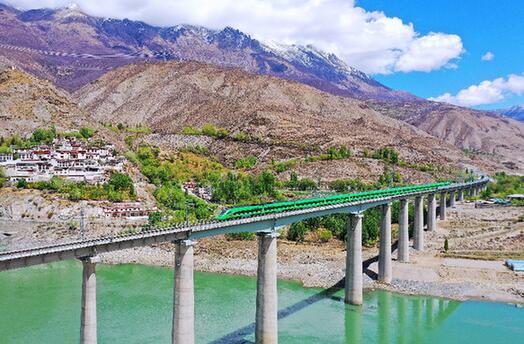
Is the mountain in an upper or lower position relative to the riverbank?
upper

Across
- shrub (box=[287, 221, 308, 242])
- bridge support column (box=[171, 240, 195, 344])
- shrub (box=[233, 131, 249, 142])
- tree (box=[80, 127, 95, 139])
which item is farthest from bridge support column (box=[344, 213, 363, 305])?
shrub (box=[233, 131, 249, 142])

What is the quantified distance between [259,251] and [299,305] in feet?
38.5

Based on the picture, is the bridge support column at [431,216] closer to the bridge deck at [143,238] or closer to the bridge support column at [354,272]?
the bridge support column at [354,272]

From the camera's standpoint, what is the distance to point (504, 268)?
53.1m

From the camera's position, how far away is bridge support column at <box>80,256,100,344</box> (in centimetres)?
2353

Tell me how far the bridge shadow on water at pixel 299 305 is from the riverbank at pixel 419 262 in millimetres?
600

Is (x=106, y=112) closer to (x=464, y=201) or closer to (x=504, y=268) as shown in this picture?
(x=464, y=201)

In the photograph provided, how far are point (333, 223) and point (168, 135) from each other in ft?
A: 309

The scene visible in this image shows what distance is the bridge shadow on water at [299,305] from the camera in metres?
34.6

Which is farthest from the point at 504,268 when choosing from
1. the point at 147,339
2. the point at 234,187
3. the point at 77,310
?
the point at 234,187

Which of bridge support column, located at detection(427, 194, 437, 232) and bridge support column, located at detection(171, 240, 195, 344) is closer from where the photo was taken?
bridge support column, located at detection(171, 240, 195, 344)

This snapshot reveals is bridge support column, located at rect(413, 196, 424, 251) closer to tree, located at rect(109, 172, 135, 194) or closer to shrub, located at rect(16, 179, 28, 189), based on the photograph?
tree, located at rect(109, 172, 135, 194)

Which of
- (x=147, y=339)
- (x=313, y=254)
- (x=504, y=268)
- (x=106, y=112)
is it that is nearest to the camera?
(x=147, y=339)

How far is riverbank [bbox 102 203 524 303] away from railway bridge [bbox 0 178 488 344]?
3.44m
